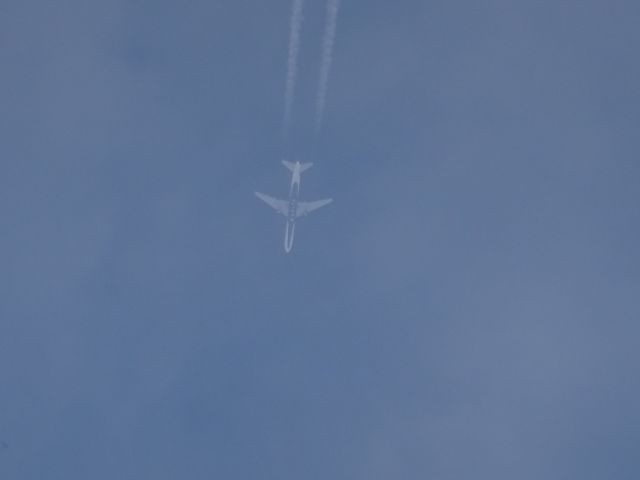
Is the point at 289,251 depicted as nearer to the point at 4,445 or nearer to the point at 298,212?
the point at 298,212

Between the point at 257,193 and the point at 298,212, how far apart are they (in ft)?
15.5

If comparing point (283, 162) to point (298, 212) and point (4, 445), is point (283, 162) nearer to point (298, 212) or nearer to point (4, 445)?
point (298, 212)

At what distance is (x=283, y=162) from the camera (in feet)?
286

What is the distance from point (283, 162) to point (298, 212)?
21.5 feet

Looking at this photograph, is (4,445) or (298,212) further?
Result: (298,212)

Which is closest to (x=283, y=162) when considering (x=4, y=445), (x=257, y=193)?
(x=257, y=193)

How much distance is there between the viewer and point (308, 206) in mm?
91688

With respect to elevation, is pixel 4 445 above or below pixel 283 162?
below

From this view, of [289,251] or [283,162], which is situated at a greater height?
[283,162]

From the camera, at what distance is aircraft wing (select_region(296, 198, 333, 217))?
91.0m

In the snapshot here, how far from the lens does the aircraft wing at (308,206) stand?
299 feet

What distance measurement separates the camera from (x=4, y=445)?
85875mm

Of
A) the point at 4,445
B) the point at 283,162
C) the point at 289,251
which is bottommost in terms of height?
the point at 4,445

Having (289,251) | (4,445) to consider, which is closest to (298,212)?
(289,251)
